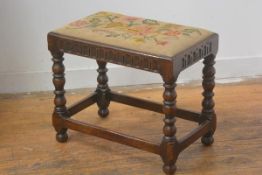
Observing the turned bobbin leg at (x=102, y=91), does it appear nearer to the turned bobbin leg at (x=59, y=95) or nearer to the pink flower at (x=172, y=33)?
the turned bobbin leg at (x=59, y=95)

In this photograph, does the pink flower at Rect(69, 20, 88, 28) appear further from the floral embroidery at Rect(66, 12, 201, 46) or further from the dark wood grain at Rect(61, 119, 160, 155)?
the dark wood grain at Rect(61, 119, 160, 155)

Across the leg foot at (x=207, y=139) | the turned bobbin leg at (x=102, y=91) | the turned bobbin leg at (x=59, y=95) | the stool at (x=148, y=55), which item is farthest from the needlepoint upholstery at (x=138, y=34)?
the leg foot at (x=207, y=139)

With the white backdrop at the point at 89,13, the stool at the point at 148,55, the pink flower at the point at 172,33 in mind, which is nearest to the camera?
the stool at the point at 148,55

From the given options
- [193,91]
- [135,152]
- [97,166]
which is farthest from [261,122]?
[97,166]

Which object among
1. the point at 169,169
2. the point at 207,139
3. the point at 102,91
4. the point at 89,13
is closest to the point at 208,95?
the point at 207,139

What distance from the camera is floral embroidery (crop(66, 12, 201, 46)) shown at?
1.81 m

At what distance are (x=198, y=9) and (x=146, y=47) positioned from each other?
2.65 feet

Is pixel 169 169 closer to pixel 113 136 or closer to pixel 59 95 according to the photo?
pixel 113 136

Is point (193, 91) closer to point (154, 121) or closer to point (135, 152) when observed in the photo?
point (154, 121)

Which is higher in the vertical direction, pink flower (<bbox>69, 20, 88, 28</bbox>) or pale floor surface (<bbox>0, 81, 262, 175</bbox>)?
pink flower (<bbox>69, 20, 88, 28</bbox>)

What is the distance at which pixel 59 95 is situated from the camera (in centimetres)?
200

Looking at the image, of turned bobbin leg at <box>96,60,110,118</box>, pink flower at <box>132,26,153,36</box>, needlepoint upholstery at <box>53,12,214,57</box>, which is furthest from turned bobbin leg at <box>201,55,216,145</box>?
turned bobbin leg at <box>96,60,110,118</box>

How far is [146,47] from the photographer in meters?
1.74

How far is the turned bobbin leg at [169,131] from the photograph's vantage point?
1.74 meters
